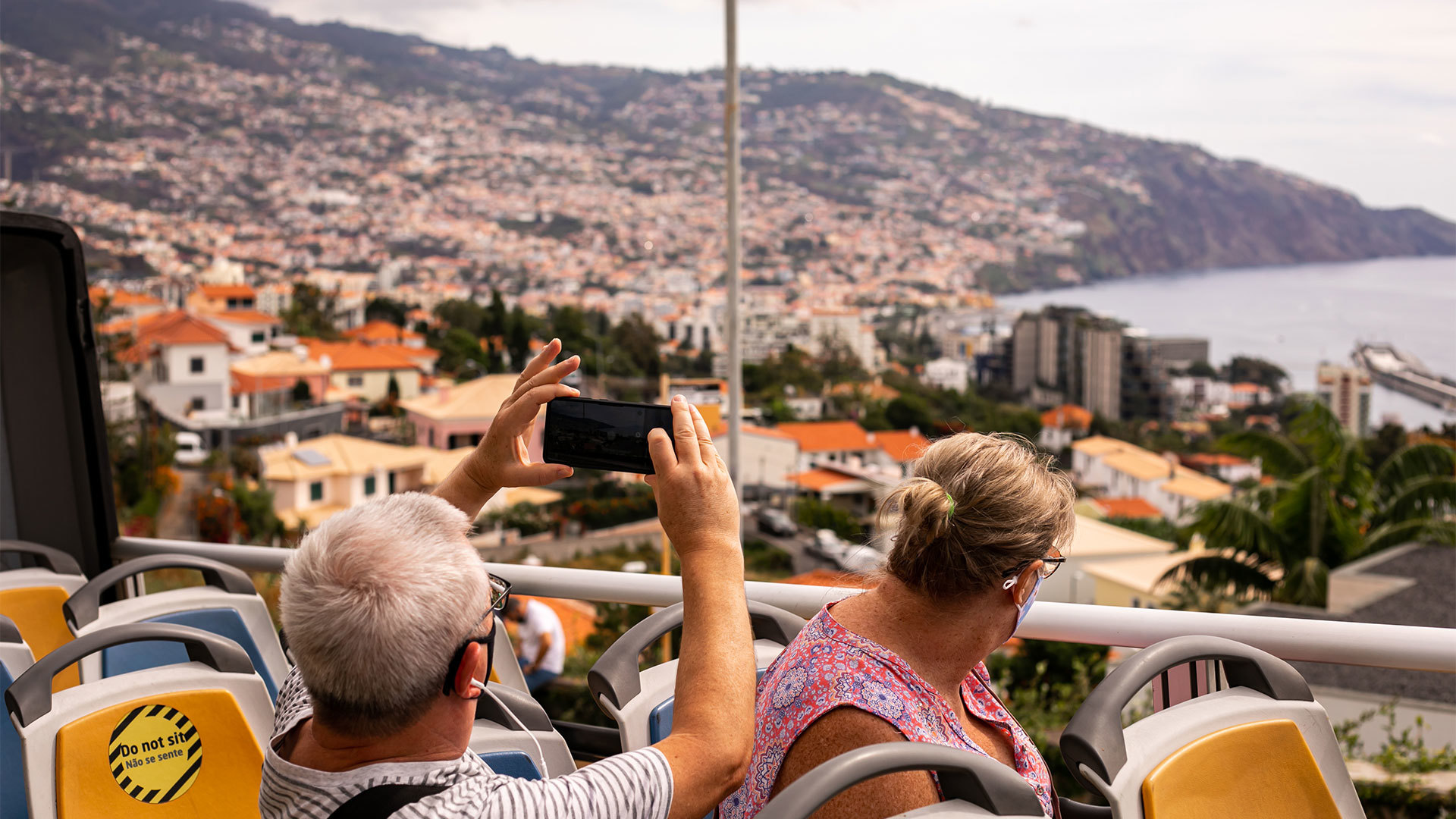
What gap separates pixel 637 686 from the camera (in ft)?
4.05

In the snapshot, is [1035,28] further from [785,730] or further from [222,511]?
[785,730]

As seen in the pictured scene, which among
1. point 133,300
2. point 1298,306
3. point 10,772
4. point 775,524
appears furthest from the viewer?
point 1298,306

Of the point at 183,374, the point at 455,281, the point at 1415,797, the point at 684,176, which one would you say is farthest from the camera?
the point at 684,176

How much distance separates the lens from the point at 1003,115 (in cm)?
5072

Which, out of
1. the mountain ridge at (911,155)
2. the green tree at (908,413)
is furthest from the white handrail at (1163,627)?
the mountain ridge at (911,155)

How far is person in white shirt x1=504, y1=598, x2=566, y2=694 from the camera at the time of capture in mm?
4023

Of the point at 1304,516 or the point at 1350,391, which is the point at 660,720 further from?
the point at 1350,391

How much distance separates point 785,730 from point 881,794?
144 mm

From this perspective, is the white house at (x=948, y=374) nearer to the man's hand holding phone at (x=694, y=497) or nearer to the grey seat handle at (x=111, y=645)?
the grey seat handle at (x=111, y=645)

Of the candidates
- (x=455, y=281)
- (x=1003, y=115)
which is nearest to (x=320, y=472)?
(x=455, y=281)

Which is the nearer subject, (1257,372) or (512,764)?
(512,764)

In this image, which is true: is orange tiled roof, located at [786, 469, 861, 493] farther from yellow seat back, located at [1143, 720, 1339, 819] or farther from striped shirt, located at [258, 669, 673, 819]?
striped shirt, located at [258, 669, 673, 819]

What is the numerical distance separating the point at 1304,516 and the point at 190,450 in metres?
26.7

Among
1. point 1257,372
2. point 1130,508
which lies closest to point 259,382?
point 1130,508
